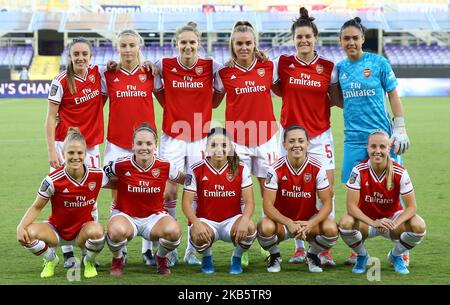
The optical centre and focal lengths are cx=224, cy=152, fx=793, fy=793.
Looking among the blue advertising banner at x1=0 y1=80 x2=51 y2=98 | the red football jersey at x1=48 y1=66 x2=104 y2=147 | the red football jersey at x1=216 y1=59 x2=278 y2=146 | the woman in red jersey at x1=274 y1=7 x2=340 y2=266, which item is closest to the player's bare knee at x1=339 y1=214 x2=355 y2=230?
the woman in red jersey at x1=274 y1=7 x2=340 y2=266

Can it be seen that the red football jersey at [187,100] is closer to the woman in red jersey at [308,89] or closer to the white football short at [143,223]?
the woman in red jersey at [308,89]

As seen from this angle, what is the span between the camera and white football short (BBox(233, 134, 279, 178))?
19.5 ft

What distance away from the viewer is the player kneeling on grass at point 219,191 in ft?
17.7

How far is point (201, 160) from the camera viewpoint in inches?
226

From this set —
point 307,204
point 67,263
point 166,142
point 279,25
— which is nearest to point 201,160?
point 166,142

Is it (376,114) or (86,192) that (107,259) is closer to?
(86,192)

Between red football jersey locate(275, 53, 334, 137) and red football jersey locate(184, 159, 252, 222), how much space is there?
68 cm

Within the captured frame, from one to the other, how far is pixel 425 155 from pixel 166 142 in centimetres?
718

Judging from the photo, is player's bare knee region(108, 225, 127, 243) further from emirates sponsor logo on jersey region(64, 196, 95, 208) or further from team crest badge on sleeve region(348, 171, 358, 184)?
team crest badge on sleeve region(348, 171, 358, 184)

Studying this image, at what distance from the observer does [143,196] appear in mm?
5484

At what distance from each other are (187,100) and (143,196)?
2.94 ft

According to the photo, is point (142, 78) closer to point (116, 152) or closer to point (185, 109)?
point (185, 109)

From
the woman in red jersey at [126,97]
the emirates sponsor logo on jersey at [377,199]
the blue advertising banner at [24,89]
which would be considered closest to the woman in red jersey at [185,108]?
the woman in red jersey at [126,97]

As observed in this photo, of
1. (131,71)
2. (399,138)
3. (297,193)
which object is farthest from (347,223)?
(131,71)
